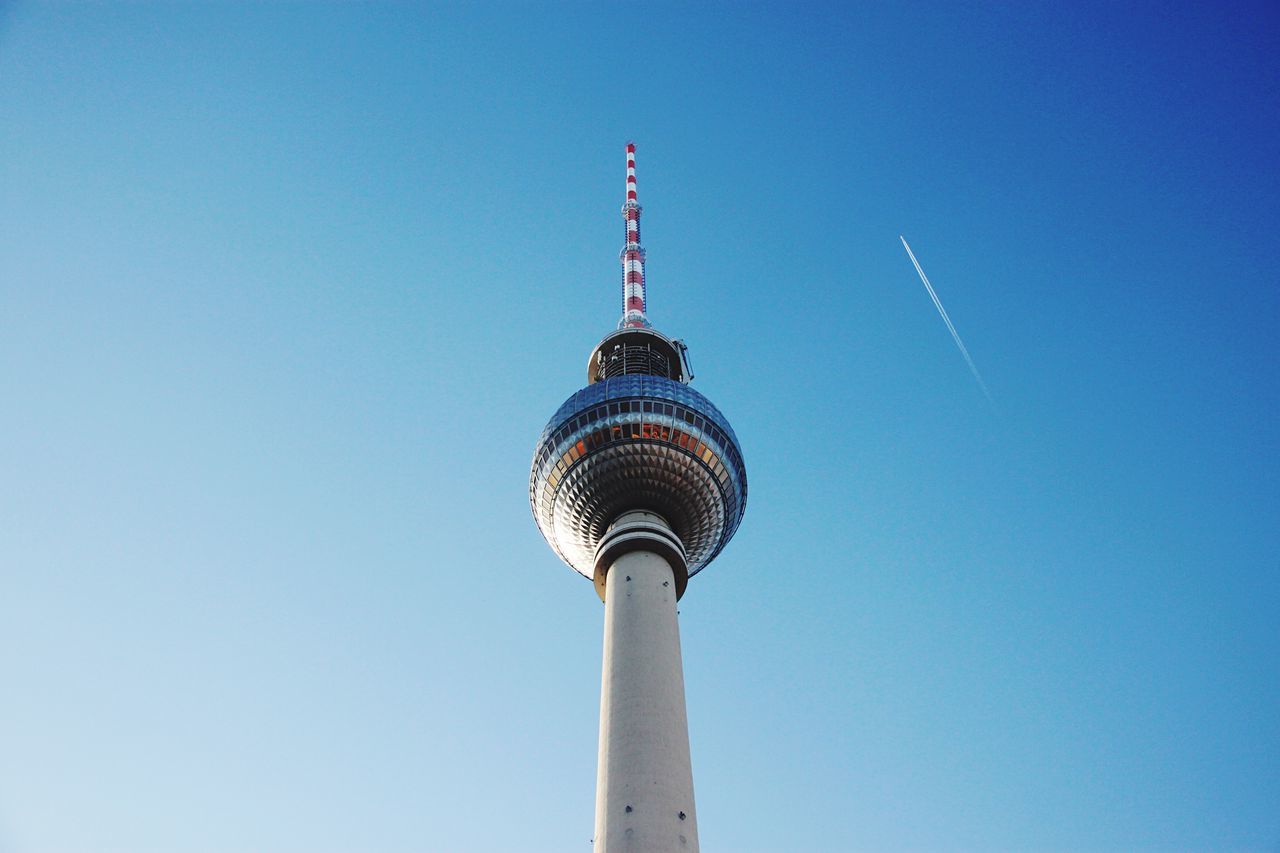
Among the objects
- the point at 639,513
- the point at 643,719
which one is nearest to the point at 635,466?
the point at 639,513

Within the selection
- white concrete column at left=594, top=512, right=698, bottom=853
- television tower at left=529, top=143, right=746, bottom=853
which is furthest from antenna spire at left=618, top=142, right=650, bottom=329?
white concrete column at left=594, top=512, right=698, bottom=853

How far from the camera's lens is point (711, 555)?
53812 millimetres

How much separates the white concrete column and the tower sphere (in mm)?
3549

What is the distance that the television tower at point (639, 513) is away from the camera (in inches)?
1580

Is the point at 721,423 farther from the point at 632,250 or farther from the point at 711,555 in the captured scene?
the point at 632,250

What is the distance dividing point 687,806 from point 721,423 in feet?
72.4

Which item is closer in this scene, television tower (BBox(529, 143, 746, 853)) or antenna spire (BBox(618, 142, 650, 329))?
television tower (BBox(529, 143, 746, 853))

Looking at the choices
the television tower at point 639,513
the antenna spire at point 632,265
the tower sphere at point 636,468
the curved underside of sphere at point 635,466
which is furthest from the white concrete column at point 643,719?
the antenna spire at point 632,265

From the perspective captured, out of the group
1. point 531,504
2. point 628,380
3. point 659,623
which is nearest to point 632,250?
point 628,380

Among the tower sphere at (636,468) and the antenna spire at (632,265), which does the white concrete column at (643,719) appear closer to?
the tower sphere at (636,468)

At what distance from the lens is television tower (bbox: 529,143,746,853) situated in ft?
132

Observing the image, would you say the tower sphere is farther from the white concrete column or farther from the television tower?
the white concrete column

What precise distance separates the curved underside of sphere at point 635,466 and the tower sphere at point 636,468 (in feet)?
0.17

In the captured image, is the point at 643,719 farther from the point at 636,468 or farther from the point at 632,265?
the point at 632,265
